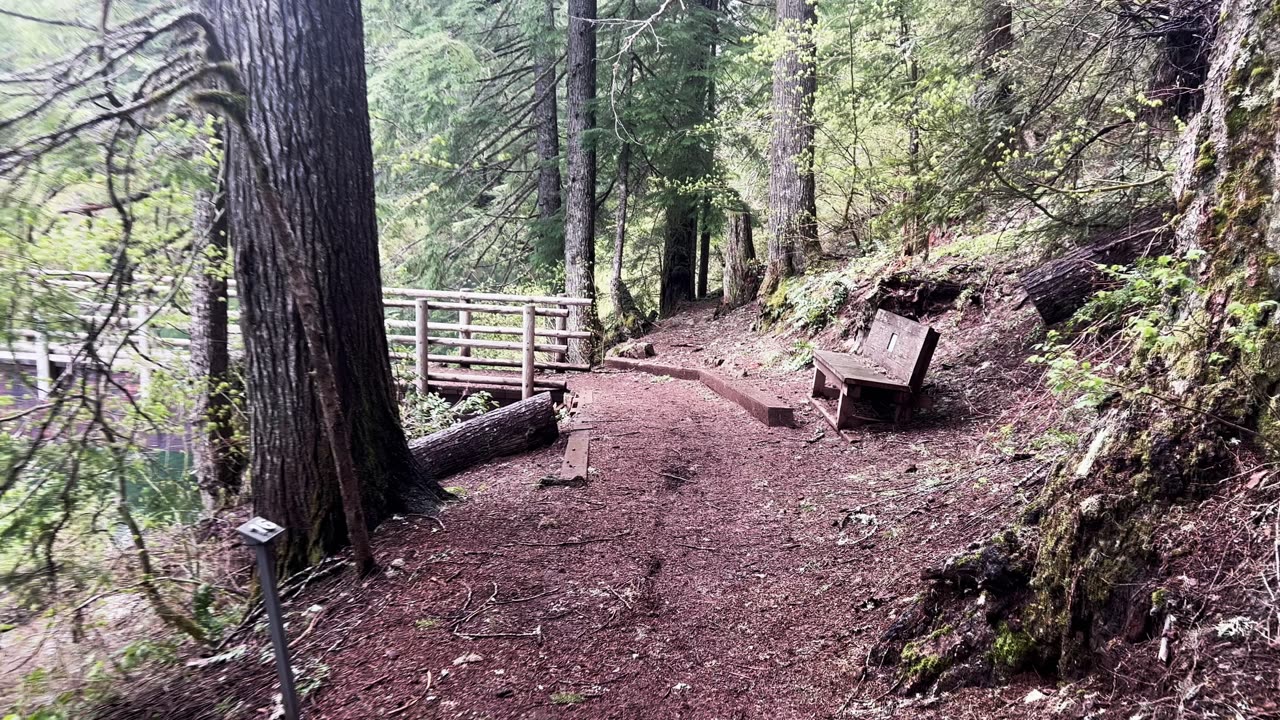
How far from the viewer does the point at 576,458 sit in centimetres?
598

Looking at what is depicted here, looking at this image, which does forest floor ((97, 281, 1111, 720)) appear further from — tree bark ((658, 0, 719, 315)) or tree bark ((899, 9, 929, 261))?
tree bark ((658, 0, 719, 315))

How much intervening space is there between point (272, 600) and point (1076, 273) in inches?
252

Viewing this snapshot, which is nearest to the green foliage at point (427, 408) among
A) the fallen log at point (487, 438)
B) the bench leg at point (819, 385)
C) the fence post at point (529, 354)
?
the fence post at point (529, 354)

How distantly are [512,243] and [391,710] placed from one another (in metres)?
15.5

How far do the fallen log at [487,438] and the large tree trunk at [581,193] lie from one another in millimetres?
6166

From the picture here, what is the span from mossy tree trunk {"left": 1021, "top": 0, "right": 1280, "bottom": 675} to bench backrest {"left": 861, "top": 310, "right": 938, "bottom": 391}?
307cm

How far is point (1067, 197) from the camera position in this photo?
5723 mm

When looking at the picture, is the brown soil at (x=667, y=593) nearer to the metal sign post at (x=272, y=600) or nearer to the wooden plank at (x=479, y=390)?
the metal sign post at (x=272, y=600)

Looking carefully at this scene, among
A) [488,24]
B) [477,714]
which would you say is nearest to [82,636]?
[477,714]

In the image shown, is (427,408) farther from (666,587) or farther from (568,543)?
(666,587)

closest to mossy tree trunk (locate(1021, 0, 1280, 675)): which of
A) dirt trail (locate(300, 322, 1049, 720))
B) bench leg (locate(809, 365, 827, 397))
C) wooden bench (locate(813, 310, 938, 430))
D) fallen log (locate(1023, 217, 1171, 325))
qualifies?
dirt trail (locate(300, 322, 1049, 720))

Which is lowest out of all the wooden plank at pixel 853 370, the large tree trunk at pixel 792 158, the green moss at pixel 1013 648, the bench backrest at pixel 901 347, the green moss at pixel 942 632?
the green moss at pixel 942 632

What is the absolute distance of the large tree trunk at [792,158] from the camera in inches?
422

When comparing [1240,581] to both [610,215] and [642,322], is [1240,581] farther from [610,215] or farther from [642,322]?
[610,215]
